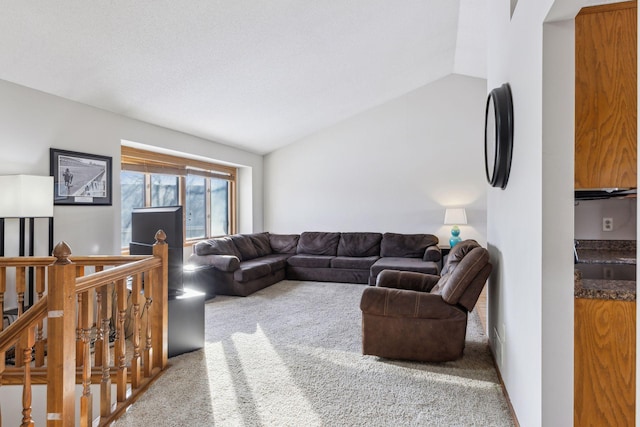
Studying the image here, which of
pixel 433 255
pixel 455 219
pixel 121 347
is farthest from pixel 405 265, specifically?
pixel 121 347

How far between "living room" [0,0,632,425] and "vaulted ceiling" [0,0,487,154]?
0.17m

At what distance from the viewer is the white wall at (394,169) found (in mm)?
6383

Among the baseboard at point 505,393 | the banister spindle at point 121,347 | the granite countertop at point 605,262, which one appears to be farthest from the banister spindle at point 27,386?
the granite countertop at point 605,262

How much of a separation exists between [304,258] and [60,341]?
4589 millimetres

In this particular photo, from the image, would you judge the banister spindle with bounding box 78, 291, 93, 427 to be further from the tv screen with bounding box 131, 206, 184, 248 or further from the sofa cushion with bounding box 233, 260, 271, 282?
the sofa cushion with bounding box 233, 260, 271, 282

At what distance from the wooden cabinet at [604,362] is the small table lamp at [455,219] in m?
4.55

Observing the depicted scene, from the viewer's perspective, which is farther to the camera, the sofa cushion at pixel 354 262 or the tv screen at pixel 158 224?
the sofa cushion at pixel 354 262

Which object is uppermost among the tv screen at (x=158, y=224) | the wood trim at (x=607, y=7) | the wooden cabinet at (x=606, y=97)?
the wood trim at (x=607, y=7)

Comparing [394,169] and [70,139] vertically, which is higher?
[394,169]

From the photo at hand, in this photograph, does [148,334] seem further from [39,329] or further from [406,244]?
[406,244]

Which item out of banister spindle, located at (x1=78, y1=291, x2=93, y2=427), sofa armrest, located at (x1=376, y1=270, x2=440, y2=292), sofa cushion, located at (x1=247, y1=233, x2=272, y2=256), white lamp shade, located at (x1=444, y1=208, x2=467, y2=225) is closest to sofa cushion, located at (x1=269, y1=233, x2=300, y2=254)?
sofa cushion, located at (x1=247, y1=233, x2=272, y2=256)

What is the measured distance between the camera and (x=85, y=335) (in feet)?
6.50

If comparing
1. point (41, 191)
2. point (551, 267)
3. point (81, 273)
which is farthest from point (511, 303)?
point (41, 191)

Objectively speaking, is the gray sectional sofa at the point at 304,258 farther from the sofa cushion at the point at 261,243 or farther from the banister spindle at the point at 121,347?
the banister spindle at the point at 121,347
